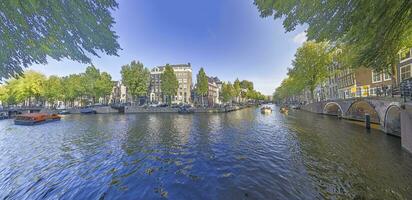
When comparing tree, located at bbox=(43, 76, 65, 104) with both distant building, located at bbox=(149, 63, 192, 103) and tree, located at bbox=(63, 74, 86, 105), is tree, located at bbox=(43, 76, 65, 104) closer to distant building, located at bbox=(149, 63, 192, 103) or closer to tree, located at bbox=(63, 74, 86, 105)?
tree, located at bbox=(63, 74, 86, 105)

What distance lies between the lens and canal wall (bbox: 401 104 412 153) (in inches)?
406

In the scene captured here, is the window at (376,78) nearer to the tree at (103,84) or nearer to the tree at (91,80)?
the tree at (103,84)

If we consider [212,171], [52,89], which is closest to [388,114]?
[212,171]

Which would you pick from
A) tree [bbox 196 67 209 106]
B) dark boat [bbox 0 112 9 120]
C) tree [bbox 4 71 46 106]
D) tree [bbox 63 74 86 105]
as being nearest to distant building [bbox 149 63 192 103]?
tree [bbox 196 67 209 106]

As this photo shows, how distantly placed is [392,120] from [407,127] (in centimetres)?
676

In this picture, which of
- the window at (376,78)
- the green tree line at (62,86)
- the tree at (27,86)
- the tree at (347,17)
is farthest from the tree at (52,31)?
the tree at (27,86)

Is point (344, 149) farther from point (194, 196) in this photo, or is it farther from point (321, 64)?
point (321, 64)

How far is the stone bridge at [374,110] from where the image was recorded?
14969 millimetres

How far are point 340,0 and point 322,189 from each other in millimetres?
6998

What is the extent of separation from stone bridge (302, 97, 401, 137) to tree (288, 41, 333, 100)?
718cm

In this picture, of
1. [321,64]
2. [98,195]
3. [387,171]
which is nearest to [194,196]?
[98,195]

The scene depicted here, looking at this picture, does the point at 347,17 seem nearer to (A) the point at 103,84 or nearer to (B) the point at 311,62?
(B) the point at 311,62

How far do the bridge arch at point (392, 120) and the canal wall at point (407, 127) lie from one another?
15.0 ft

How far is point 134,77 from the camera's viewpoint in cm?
5478
